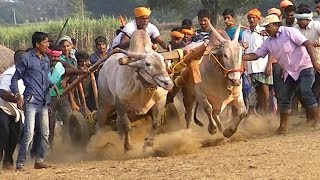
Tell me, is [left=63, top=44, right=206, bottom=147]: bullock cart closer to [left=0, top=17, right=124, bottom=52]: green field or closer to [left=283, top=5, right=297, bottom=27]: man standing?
[left=283, top=5, right=297, bottom=27]: man standing

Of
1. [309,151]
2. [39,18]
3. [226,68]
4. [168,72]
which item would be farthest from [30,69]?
[39,18]

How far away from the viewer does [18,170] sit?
8602 mm

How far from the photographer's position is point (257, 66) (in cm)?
1177

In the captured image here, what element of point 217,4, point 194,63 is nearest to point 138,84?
point 194,63

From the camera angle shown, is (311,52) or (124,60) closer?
(124,60)

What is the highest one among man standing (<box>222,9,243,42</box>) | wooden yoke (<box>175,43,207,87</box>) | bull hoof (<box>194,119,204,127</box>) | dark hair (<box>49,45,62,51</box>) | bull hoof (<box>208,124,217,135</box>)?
man standing (<box>222,9,243,42</box>)

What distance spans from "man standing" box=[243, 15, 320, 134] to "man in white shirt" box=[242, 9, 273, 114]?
1.40 m

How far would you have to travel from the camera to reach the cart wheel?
33.9 ft

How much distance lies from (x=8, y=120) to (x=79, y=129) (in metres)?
1.30

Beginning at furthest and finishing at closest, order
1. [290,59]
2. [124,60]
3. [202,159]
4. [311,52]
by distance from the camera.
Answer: [290,59] < [311,52] < [124,60] < [202,159]

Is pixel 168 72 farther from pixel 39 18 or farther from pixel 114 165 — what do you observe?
pixel 39 18

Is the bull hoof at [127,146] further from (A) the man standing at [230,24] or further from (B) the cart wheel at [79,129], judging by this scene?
(A) the man standing at [230,24]

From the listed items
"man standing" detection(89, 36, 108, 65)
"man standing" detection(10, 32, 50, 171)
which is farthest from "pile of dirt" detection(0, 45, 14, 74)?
"man standing" detection(10, 32, 50, 171)

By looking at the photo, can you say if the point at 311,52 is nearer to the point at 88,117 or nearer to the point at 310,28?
the point at 310,28
